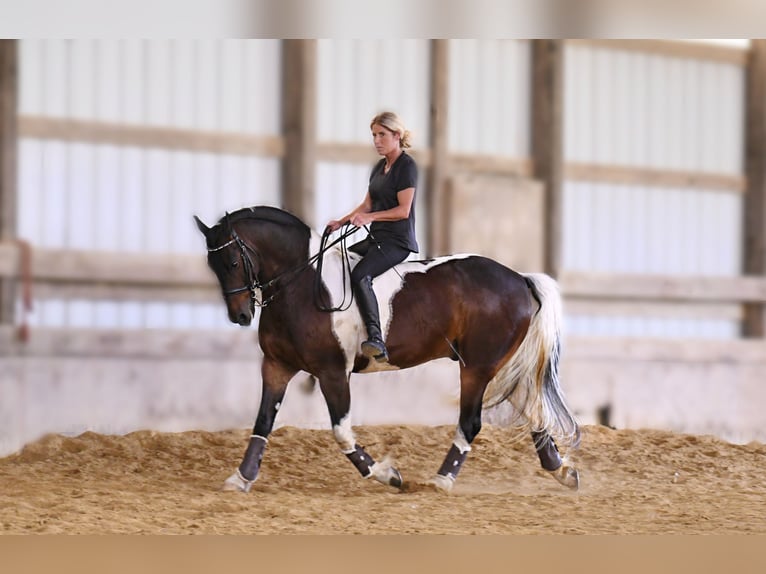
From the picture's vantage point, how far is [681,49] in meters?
8.30

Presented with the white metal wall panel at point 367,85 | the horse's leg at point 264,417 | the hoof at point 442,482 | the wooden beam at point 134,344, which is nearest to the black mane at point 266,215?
the horse's leg at point 264,417

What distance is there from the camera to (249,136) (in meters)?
7.18

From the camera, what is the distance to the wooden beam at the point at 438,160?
758cm

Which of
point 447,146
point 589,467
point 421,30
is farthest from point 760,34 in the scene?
point 447,146

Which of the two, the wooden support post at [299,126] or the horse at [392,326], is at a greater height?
the wooden support post at [299,126]

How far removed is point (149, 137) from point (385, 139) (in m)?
2.54

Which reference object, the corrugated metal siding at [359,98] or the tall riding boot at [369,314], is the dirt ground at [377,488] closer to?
the tall riding boot at [369,314]

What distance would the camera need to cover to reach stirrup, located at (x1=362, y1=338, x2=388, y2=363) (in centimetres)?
487

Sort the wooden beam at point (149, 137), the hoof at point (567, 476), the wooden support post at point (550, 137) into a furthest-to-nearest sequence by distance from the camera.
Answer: the wooden support post at point (550, 137)
the wooden beam at point (149, 137)
the hoof at point (567, 476)

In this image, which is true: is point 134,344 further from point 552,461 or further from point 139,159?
point 552,461

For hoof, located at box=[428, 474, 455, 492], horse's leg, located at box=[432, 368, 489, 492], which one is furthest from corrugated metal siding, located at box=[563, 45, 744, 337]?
hoof, located at box=[428, 474, 455, 492]

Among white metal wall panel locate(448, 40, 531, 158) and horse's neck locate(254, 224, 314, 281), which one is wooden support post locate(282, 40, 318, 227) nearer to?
white metal wall panel locate(448, 40, 531, 158)

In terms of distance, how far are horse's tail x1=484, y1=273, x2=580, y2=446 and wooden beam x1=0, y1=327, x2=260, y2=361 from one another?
2265 millimetres

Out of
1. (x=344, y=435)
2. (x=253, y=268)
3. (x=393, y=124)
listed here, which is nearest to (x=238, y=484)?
(x=344, y=435)
